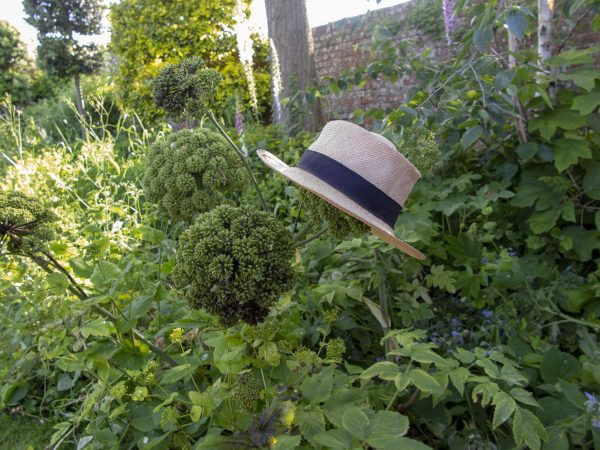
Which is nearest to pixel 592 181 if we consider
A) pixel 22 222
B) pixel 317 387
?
pixel 317 387

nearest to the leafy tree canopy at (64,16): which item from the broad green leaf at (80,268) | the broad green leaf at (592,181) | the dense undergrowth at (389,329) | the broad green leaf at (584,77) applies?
the dense undergrowth at (389,329)

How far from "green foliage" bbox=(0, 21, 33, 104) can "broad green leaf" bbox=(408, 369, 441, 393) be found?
1564 cm

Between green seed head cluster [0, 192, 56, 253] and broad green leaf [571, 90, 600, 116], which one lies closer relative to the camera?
green seed head cluster [0, 192, 56, 253]

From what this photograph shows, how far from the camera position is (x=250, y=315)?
1187mm

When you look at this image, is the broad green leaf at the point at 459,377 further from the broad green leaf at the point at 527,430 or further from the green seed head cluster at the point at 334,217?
the green seed head cluster at the point at 334,217

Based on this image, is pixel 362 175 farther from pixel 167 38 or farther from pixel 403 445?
pixel 167 38

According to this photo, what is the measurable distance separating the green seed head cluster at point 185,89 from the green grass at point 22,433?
5.21 ft

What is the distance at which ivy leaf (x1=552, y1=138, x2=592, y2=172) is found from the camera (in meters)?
2.39

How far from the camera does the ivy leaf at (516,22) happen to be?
1953 mm

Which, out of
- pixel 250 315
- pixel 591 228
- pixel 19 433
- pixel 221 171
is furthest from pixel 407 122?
pixel 19 433

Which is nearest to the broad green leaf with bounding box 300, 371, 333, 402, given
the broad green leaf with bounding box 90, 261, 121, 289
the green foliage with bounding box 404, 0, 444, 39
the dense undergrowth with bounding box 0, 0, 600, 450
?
the dense undergrowth with bounding box 0, 0, 600, 450

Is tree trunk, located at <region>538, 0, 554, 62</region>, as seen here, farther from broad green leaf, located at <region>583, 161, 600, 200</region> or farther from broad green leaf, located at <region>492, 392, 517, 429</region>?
broad green leaf, located at <region>492, 392, 517, 429</region>

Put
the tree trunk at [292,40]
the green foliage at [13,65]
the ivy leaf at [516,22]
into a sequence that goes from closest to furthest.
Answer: the ivy leaf at [516,22] → the tree trunk at [292,40] → the green foliage at [13,65]

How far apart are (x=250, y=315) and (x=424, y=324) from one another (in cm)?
106
